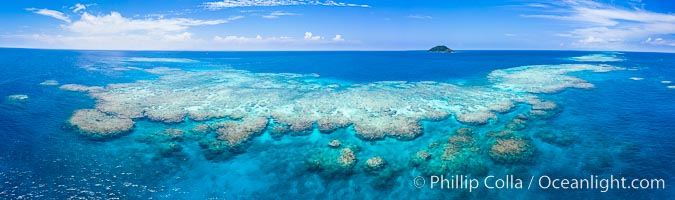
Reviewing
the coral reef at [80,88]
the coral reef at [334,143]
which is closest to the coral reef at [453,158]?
the coral reef at [334,143]

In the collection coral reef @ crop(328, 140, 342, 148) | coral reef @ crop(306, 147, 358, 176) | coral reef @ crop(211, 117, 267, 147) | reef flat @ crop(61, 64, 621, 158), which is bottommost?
coral reef @ crop(306, 147, 358, 176)

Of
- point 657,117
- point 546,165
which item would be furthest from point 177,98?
point 657,117

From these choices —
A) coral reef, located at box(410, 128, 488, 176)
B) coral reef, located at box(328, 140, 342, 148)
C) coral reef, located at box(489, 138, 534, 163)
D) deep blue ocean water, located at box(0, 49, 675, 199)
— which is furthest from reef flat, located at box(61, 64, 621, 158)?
coral reef, located at box(489, 138, 534, 163)

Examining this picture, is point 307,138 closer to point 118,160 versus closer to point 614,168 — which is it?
point 118,160

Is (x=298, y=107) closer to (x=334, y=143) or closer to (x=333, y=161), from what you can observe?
(x=334, y=143)

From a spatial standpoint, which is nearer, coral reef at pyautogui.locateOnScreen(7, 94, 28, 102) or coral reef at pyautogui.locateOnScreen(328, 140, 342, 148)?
A: coral reef at pyautogui.locateOnScreen(328, 140, 342, 148)

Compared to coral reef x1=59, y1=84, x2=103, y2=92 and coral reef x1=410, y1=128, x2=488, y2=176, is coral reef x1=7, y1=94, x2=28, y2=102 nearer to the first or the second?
coral reef x1=59, y1=84, x2=103, y2=92

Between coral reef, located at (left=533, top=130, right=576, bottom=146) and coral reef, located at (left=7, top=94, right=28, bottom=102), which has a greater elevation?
coral reef, located at (left=7, top=94, right=28, bottom=102)

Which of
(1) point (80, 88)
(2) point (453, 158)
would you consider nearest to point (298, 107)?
(2) point (453, 158)
